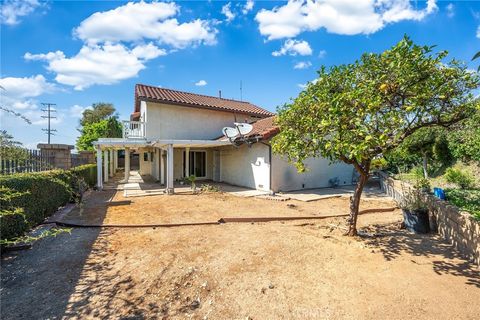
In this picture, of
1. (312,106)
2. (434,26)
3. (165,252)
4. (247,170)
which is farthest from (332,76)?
(247,170)

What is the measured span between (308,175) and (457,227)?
9.83 meters

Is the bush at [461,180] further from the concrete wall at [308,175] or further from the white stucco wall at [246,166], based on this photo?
the white stucco wall at [246,166]

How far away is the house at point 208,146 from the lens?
45.9ft

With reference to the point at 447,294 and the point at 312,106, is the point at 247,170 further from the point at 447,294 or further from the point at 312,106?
the point at 447,294

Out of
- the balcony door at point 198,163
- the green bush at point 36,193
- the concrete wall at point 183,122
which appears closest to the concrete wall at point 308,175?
the concrete wall at point 183,122

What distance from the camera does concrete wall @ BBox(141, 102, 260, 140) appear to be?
16.7m

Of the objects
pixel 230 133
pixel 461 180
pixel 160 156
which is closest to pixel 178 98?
pixel 160 156

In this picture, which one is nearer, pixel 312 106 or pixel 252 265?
pixel 252 265

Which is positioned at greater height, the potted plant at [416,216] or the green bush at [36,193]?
the green bush at [36,193]

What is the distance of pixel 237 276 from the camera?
4.31 m

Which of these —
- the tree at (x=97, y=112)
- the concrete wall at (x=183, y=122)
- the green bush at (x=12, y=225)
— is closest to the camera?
the green bush at (x=12, y=225)

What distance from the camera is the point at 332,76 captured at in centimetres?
590

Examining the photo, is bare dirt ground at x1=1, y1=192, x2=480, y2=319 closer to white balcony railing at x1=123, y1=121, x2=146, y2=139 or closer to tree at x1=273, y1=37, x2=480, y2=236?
tree at x1=273, y1=37, x2=480, y2=236

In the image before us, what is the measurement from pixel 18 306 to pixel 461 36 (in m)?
12.0
